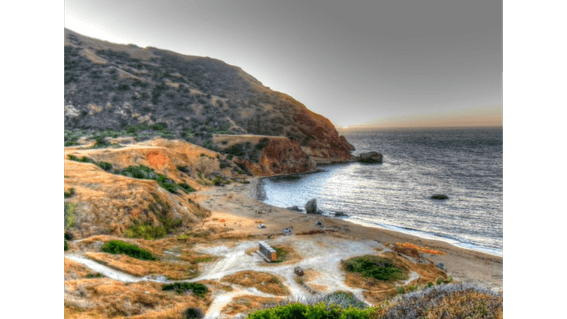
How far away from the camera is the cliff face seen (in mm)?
61219

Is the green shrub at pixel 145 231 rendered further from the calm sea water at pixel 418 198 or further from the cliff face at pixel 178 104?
the cliff face at pixel 178 104

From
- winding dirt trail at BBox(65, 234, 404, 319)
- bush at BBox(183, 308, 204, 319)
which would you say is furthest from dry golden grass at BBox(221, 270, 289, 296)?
bush at BBox(183, 308, 204, 319)

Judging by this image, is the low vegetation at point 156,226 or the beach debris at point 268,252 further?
the low vegetation at point 156,226

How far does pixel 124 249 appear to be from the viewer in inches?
532

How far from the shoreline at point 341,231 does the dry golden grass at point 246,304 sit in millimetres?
9359

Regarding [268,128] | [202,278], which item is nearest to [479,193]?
[202,278]

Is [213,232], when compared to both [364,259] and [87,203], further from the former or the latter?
[364,259]

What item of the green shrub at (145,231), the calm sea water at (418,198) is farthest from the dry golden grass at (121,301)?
the calm sea water at (418,198)

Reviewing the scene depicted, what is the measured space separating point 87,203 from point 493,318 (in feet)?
65.8

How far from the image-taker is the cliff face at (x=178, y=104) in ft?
201

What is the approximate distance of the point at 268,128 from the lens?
252 feet

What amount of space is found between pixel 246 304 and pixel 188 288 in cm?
237

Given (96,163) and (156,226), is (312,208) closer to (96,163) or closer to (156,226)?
(156,226)

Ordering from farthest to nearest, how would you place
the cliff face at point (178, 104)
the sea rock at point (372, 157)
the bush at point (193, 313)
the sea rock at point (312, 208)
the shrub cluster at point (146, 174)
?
the sea rock at point (372, 157) < the cliff face at point (178, 104) < the sea rock at point (312, 208) < the shrub cluster at point (146, 174) < the bush at point (193, 313)
